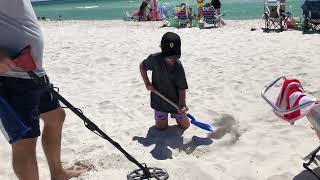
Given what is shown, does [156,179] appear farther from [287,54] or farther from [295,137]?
[287,54]

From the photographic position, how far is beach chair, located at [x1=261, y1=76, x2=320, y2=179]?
295 centimetres

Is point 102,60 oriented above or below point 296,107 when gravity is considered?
below

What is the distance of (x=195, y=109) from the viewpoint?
16.1 feet

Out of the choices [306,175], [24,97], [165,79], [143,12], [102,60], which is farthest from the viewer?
[143,12]

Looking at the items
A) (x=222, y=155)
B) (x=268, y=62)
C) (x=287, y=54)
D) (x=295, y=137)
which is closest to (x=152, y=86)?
(x=222, y=155)

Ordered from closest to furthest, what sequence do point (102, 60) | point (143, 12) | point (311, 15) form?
1. point (102, 60)
2. point (311, 15)
3. point (143, 12)

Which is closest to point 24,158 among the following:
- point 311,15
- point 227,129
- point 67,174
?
point 67,174

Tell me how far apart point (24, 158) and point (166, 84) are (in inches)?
76.9

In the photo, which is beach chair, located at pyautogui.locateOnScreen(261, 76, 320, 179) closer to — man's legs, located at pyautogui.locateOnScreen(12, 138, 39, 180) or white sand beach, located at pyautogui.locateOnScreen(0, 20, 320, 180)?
white sand beach, located at pyautogui.locateOnScreen(0, 20, 320, 180)

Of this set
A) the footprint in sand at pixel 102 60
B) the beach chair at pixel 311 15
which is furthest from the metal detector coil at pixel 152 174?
the beach chair at pixel 311 15

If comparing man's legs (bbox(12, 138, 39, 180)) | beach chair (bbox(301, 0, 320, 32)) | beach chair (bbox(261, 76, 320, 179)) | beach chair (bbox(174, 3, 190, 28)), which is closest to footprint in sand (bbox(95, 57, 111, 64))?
beach chair (bbox(261, 76, 320, 179))

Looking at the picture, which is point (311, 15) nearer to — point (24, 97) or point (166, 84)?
point (166, 84)

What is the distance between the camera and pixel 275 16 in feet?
40.6

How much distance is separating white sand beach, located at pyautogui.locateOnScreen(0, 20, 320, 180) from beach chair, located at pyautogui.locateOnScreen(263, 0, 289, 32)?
3.43 meters
